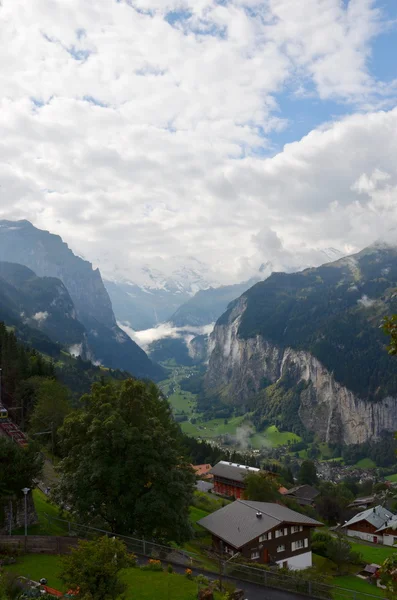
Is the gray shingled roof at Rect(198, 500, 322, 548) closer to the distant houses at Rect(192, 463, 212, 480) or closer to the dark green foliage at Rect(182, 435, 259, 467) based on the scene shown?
the distant houses at Rect(192, 463, 212, 480)

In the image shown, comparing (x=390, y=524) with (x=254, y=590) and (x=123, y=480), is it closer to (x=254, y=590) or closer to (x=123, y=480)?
(x=254, y=590)

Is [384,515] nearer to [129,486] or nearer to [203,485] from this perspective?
[203,485]

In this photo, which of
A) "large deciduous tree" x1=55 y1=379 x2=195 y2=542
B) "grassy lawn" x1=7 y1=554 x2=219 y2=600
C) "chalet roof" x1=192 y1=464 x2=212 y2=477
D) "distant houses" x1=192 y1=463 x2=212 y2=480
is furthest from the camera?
"chalet roof" x1=192 y1=464 x2=212 y2=477

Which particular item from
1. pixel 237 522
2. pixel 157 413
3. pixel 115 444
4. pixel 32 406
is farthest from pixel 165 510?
pixel 32 406

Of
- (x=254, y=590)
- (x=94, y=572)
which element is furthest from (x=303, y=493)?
(x=94, y=572)

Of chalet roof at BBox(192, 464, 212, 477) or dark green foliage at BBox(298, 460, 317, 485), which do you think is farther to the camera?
dark green foliage at BBox(298, 460, 317, 485)

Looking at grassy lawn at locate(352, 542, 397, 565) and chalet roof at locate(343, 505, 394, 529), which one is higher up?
chalet roof at locate(343, 505, 394, 529)

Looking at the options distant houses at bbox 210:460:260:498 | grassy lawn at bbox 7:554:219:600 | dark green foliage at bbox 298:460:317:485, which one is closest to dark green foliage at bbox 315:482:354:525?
distant houses at bbox 210:460:260:498
